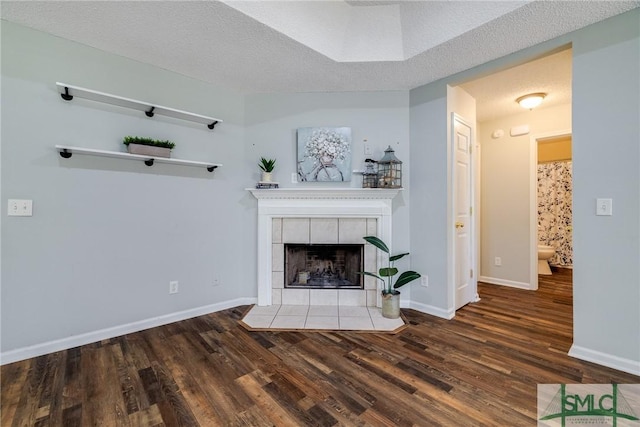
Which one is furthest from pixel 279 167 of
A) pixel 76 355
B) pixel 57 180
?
pixel 76 355

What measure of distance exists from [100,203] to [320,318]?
84.2 inches

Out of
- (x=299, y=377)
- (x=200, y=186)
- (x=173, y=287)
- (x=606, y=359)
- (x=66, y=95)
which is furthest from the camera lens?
(x=200, y=186)

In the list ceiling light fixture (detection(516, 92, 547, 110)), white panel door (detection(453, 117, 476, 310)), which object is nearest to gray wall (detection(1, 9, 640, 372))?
white panel door (detection(453, 117, 476, 310))

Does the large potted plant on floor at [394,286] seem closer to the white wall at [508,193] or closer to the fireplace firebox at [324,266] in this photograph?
the fireplace firebox at [324,266]

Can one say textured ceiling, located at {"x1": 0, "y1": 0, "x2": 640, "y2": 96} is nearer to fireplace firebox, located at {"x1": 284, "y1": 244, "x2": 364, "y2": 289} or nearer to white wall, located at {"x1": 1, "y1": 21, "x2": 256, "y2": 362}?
white wall, located at {"x1": 1, "y1": 21, "x2": 256, "y2": 362}

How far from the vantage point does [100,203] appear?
2242 mm

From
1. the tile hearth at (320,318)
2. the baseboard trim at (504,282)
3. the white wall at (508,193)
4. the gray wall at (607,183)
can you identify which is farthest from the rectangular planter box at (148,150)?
the baseboard trim at (504,282)

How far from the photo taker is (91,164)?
2201mm

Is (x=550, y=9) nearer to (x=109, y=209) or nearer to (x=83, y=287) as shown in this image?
(x=109, y=209)

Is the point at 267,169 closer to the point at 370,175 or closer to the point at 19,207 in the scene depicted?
the point at 370,175

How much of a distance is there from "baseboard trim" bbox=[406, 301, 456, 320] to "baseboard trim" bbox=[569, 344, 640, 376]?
89 cm

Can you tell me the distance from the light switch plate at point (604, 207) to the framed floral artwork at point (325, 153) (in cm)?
196

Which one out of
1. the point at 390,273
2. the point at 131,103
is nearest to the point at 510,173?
the point at 390,273

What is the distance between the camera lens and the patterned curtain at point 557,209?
16.2ft
